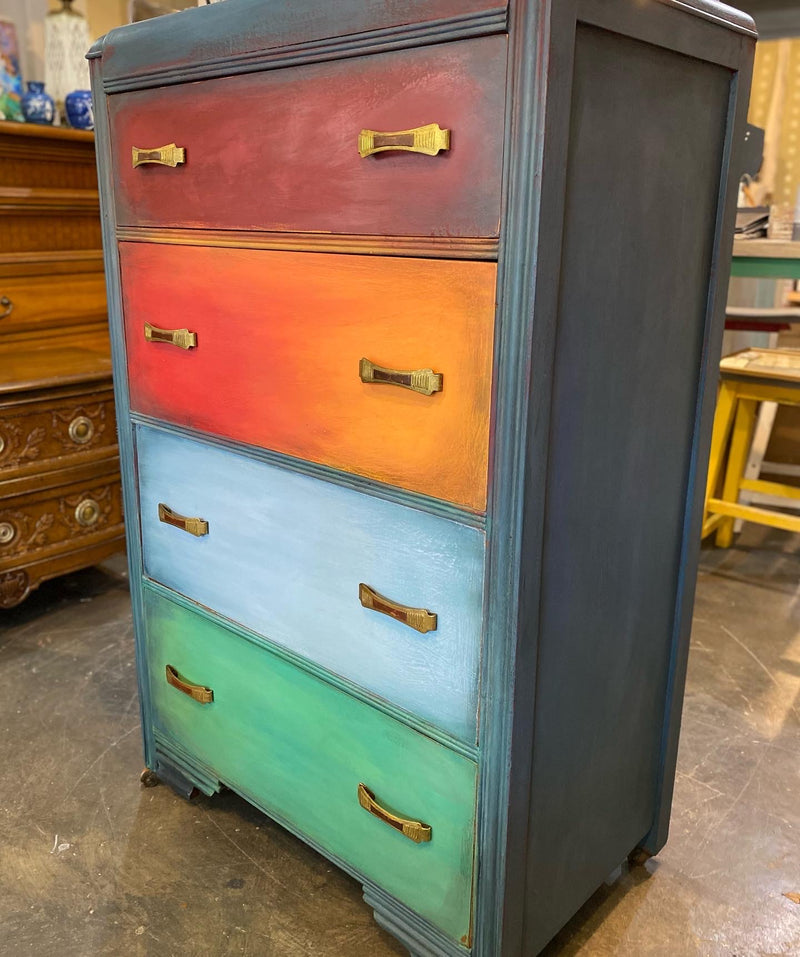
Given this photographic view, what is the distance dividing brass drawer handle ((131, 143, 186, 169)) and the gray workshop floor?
1237 mm

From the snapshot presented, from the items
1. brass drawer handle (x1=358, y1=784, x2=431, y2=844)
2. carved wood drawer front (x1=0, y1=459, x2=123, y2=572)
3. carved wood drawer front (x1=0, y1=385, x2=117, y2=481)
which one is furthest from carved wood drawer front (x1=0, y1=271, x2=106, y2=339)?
brass drawer handle (x1=358, y1=784, x2=431, y2=844)

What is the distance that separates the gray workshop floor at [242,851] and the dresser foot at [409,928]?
0.07 metres

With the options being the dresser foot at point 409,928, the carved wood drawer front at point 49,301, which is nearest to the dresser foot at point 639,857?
the dresser foot at point 409,928

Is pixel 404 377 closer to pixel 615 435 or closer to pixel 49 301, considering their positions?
pixel 615 435

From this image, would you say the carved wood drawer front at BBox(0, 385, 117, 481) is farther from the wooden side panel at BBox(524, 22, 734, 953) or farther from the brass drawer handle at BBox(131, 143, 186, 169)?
the wooden side panel at BBox(524, 22, 734, 953)

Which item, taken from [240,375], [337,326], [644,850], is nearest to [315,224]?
[337,326]

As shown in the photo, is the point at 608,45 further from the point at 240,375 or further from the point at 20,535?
the point at 20,535

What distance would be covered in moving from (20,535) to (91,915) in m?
1.18

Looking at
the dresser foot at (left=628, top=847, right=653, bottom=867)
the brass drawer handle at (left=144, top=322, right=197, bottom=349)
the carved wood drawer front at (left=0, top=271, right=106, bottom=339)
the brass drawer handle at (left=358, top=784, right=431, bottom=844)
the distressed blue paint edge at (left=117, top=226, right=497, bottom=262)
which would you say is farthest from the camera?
the carved wood drawer front at (left=0, top=271, right=106, bottom=339)

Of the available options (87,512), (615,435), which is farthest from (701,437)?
(87,512)

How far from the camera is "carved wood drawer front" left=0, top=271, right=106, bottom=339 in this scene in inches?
99.4

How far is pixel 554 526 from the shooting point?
3.70 ft

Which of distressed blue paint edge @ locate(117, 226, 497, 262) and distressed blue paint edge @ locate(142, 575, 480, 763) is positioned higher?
distressed blue paint edge @ locate(117, 226, 497, 262)

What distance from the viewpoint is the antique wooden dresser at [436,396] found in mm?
1021
